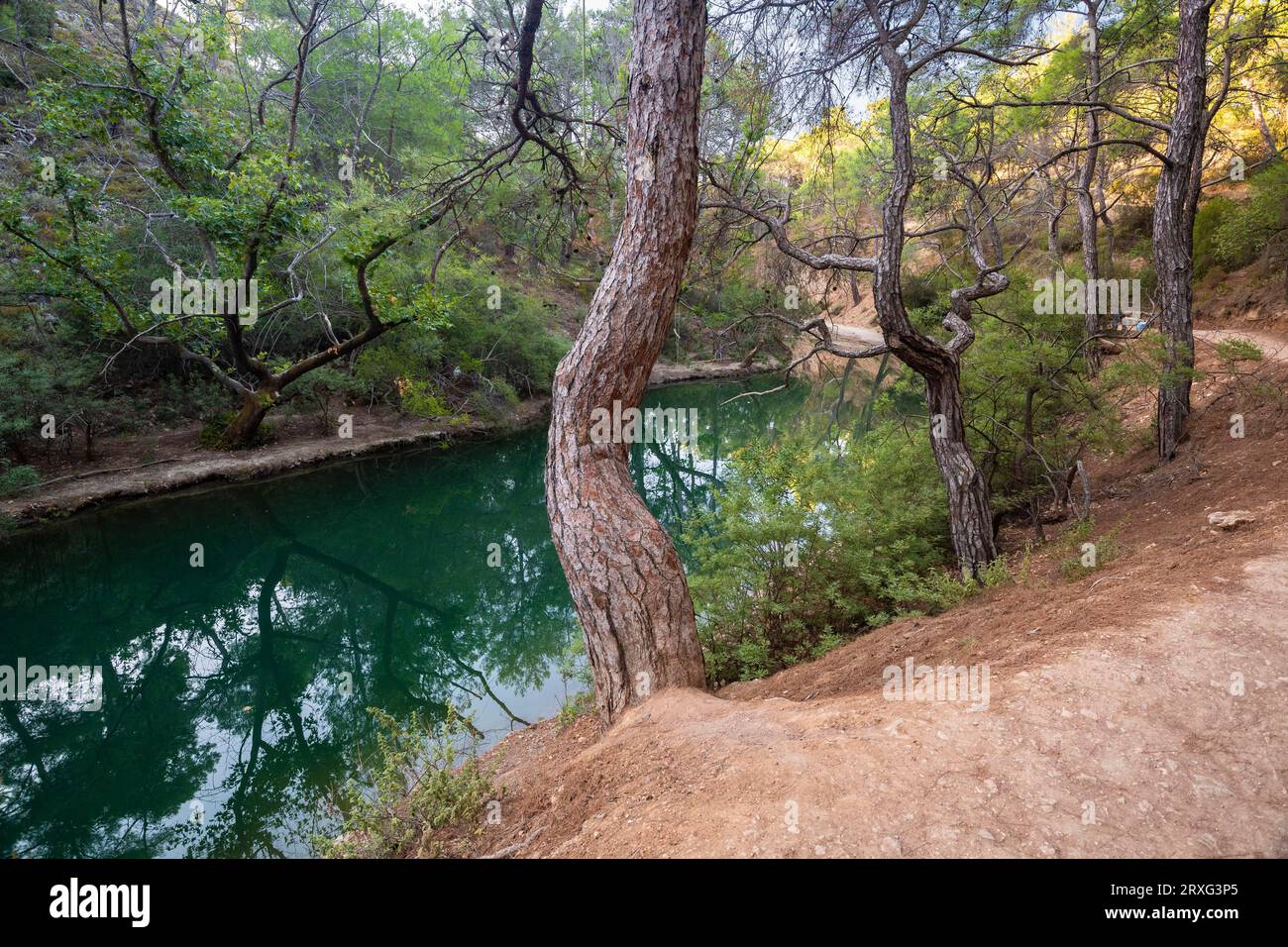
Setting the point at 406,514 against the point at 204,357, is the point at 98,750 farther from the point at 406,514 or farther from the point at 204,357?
the point at 204,357

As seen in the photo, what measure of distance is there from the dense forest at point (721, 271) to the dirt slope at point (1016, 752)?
0.80 metres

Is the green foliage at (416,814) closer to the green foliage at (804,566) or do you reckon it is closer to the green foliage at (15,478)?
the green foliage at (804,566)

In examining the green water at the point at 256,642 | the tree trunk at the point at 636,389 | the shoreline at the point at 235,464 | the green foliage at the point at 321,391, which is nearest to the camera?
the tree trunk at the point at 636,389

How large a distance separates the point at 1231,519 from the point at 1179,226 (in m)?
3.50

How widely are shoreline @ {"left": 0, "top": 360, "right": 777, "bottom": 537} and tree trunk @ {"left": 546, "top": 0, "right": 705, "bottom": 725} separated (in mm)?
3588

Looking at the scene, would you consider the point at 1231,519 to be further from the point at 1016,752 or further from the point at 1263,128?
the point at 1263,128

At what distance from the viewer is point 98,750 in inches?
231

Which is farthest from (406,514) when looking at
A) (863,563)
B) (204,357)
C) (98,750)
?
(863,563)

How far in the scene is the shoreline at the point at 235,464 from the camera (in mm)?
10328

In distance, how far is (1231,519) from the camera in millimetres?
4082

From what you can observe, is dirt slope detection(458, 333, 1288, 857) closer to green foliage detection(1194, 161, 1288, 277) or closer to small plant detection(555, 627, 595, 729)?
small plant detection(555, 627, 595, 729)

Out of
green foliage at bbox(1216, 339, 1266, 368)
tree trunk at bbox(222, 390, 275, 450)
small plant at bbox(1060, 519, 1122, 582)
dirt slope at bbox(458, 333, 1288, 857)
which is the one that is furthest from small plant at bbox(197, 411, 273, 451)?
green foliage at bbox(1216, 339, 1266, 368)

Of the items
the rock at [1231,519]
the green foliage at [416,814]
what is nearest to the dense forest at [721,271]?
the rock at [1231,519]

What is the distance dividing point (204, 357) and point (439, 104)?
54.0 feet
